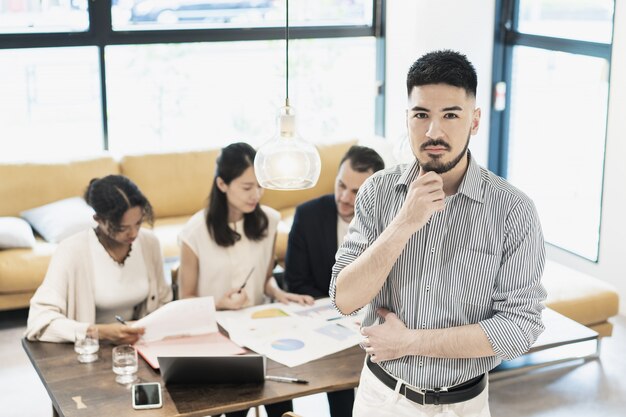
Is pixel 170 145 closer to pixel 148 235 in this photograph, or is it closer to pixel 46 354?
pixel 148 235

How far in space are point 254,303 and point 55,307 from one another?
2.88 ft

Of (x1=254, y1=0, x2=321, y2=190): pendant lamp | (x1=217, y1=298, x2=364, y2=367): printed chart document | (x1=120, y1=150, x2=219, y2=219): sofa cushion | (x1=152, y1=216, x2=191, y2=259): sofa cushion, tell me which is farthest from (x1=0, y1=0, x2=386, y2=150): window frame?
(x1=254, y1=0, x2=321, y2=190): pendant lamp

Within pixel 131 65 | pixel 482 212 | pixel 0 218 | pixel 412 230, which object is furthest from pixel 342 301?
pixel 131 65

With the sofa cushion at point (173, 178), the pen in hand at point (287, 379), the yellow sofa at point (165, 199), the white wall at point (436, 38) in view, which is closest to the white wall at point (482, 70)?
the white wall at point (436, 38)

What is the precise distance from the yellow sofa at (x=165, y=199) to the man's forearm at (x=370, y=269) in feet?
8.60

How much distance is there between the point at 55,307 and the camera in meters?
3.31

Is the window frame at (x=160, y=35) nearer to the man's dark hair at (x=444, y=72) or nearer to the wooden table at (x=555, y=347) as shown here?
the wooden table at (x=555, y=347)

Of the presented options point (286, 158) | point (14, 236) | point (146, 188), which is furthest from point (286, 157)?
point (146, 188)

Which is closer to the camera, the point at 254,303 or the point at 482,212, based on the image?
the point at 482,212

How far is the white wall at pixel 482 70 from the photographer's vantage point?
18.2 ft

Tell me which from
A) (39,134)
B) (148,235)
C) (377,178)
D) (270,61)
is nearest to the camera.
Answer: (377,178)

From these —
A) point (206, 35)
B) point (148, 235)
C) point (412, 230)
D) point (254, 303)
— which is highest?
point (206, 35)

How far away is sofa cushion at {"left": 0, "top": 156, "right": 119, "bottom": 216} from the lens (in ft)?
18.4

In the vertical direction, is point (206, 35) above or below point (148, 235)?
above
